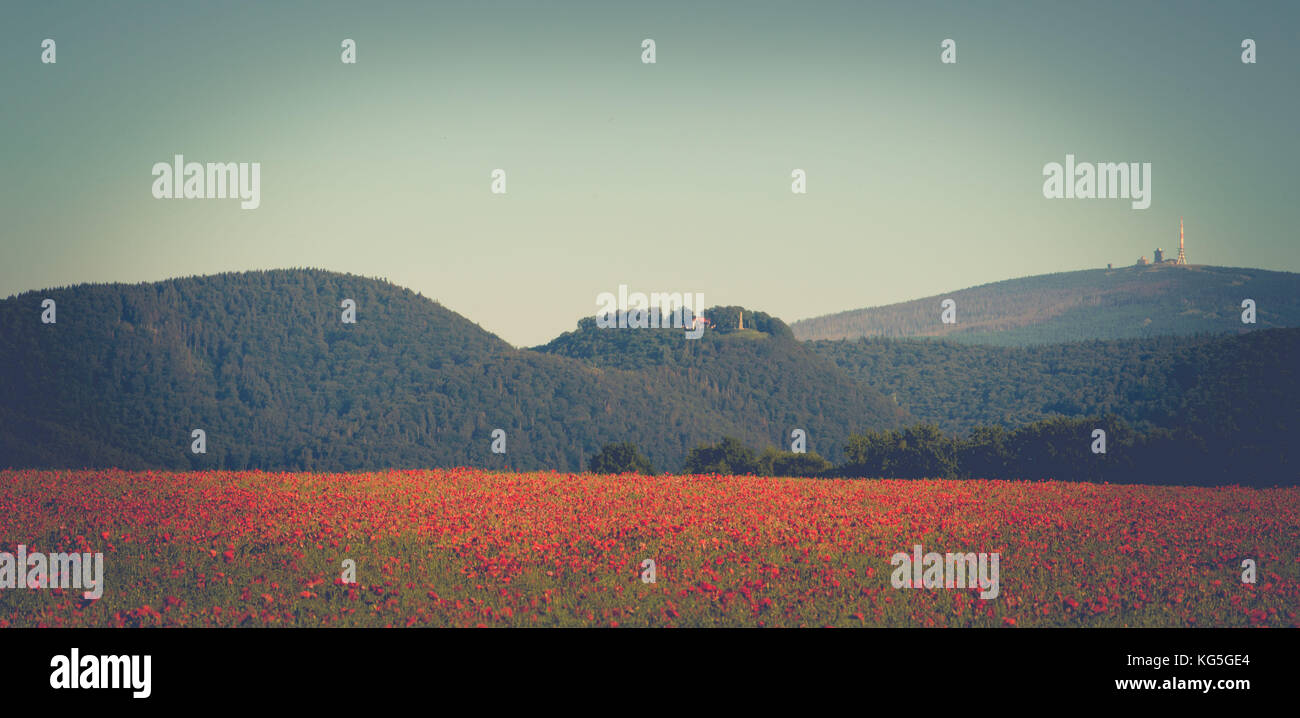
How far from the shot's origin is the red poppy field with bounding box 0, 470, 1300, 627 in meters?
12.3

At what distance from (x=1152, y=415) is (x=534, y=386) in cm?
7013

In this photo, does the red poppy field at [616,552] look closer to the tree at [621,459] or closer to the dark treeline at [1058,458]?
the dark treeline at [1058,458]

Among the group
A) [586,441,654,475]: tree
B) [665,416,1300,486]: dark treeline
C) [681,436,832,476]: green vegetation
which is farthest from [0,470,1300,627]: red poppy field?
[586,441,654,475]: tree

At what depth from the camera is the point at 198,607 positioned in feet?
40.3

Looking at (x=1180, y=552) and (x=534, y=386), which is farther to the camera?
(x=534, y=386)

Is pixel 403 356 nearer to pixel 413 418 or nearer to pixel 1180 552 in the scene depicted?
pixel 413 418

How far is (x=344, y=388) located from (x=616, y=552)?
413 feet

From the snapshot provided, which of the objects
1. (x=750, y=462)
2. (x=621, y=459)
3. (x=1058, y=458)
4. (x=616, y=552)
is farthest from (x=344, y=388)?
(x=616, y=552)

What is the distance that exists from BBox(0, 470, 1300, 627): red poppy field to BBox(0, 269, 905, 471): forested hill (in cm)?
5560

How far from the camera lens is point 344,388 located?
134m

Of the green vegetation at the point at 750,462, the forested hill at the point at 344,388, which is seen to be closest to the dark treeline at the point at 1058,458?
the green vegetation at the point at 750,462

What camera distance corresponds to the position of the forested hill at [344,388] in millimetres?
95750

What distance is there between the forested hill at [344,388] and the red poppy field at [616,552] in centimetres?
5560

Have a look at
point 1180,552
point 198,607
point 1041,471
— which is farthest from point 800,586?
point 1041,471
